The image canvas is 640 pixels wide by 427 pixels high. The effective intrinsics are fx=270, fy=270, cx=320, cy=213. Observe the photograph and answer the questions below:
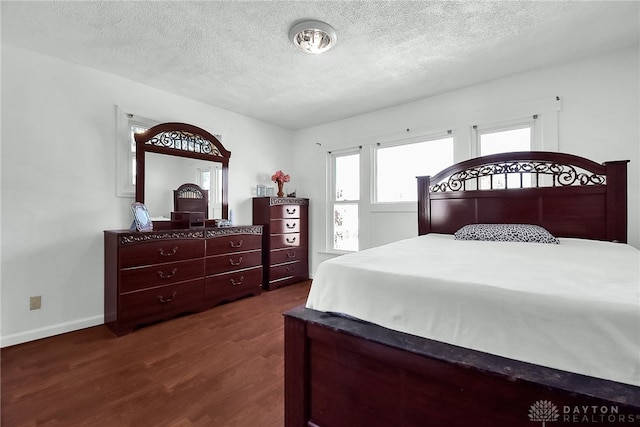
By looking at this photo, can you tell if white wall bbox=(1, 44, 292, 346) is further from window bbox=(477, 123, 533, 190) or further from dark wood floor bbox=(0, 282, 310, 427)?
window bbox=(477, 123, 533, 190)

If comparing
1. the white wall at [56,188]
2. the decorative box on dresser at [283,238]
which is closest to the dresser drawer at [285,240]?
the decorative box on dresser at [283,238]

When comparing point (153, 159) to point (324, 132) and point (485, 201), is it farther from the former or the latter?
point (485, 201)

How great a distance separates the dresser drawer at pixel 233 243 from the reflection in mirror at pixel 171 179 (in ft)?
1.58

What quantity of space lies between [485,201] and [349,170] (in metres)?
2.04

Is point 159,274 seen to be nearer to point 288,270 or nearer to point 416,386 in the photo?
point 288,270

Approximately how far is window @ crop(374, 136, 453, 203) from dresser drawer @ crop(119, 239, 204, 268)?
2410 millimetres

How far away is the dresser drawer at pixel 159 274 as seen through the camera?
2410 millimetres

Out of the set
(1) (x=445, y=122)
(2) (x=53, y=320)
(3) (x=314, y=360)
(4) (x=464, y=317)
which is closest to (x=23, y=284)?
(2) (x=53, y=320)

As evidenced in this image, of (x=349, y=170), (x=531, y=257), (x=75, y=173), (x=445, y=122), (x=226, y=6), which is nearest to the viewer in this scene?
(x=531, y=257)

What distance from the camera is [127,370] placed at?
5.95 feet

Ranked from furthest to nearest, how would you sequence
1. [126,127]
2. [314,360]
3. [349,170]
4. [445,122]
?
[349,170]
[445,122]
[126,127]
[314,360]

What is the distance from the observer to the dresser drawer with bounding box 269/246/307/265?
3814mm

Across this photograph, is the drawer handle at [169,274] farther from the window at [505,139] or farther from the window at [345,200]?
the window at [505,139]

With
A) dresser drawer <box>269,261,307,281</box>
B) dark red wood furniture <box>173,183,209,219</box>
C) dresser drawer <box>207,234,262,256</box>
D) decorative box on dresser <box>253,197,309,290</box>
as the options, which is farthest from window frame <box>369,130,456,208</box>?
dark red wood furniture <box>173,183,209,219</box>
